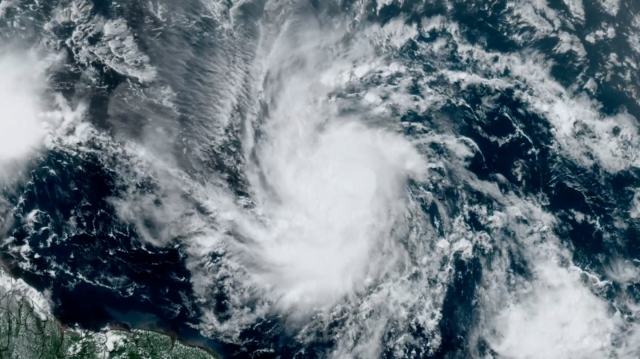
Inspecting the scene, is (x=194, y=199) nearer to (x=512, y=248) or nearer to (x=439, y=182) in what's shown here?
(x=439, y=182)

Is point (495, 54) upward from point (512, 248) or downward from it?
upward

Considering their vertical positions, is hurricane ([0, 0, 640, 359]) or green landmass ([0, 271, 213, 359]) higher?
hurricane ([0, 0, 640, 359])

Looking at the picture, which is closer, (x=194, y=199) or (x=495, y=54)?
(x=194, y=199)

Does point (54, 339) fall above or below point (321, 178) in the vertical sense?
below

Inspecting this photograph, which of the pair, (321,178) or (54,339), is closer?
(54,339)

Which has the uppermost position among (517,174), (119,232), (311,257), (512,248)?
(517,174)

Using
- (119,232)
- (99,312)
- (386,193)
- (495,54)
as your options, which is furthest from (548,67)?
(99,312)

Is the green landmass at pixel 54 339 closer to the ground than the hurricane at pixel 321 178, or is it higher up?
closer to the ground

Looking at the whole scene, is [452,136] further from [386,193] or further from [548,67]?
[548,67]
